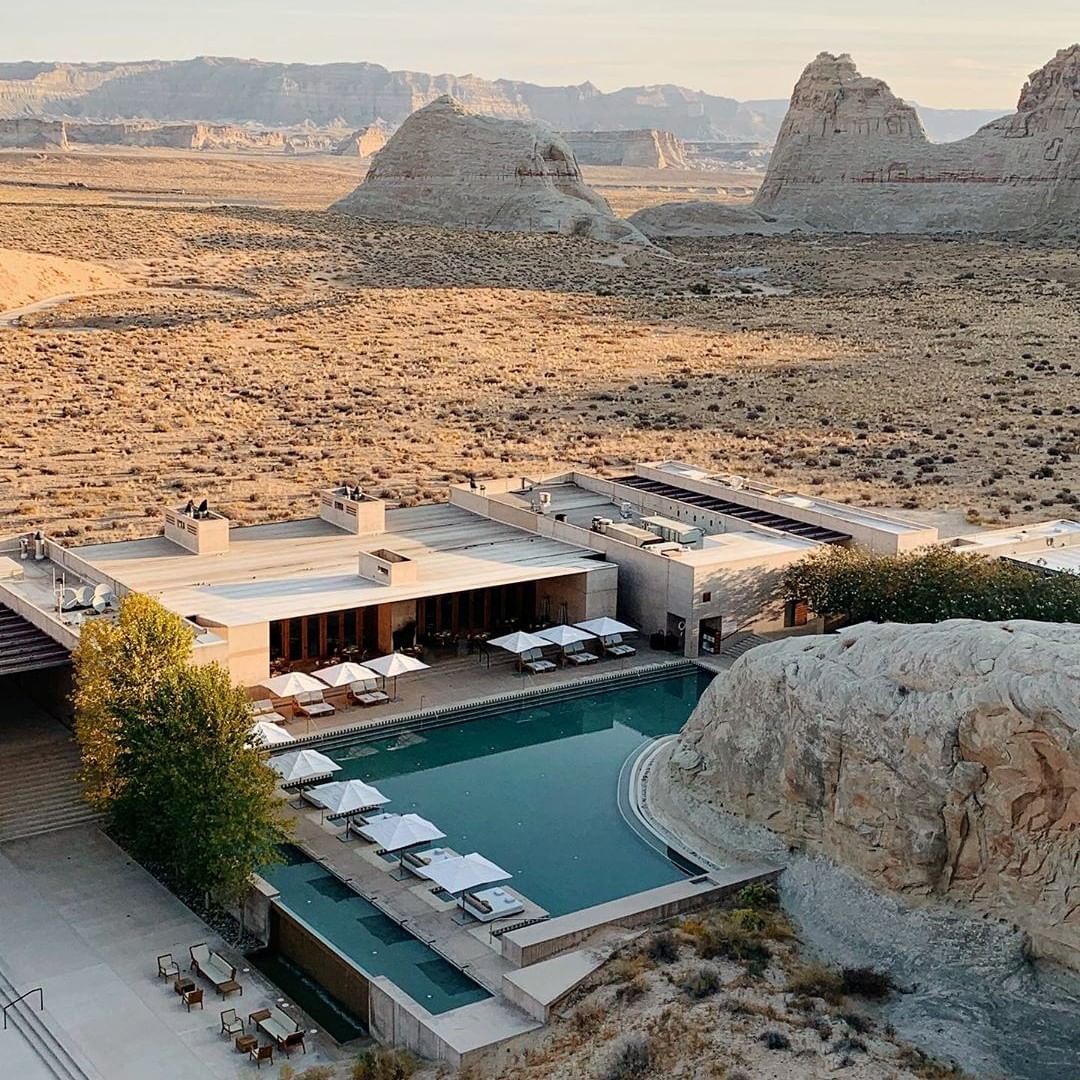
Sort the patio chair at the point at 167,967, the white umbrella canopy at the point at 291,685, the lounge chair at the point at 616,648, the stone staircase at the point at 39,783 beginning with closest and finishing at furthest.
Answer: the patio chair at the point at 167,967 < the stone staircase at the point at 39,783 < the white umbrella canopy at the point at 291,685 < the lounge chair at the point at 616,648

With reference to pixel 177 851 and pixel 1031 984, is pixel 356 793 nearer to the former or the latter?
pixel 177 851

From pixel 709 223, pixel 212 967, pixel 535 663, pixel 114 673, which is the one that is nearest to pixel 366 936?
pixel 212 967

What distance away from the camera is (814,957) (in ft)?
83.6

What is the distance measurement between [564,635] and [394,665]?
4877 millimetres

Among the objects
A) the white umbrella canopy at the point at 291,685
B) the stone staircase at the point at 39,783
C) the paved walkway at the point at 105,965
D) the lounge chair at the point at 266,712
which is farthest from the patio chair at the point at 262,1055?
the white umbrella canopy at the point at 291,685

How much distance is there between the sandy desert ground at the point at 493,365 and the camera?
61219mm

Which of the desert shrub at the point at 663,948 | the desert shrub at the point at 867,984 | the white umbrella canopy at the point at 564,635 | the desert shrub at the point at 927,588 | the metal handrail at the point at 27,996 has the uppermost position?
the desert shrub at the point at 927,588

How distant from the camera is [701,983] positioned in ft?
77.6

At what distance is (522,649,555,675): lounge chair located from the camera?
39531mm

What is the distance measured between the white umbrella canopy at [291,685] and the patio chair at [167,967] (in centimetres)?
1029

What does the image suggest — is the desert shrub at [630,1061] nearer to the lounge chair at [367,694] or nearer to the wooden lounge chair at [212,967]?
the wooden lounge chair at [212,967]

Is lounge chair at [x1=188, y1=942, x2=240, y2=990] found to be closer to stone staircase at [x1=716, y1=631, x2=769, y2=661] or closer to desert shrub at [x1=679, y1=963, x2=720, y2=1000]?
desert shrub at [x1=679, y1=963, x2=720, y2=1000]

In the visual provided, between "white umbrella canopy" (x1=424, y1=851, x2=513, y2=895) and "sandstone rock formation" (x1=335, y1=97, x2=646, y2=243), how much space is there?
110 metres

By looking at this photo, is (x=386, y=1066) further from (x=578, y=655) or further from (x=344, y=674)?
(x=578, y=655)
